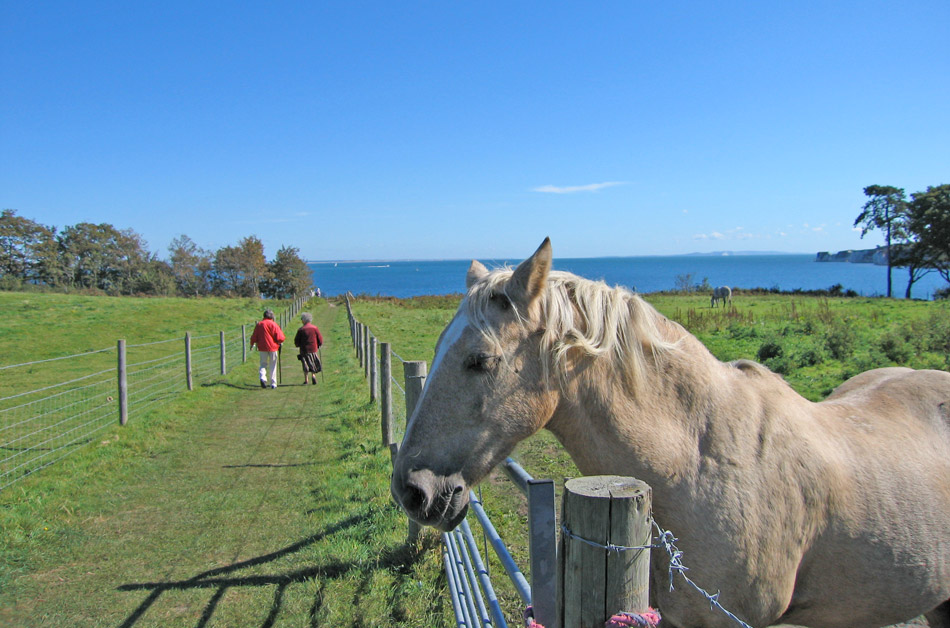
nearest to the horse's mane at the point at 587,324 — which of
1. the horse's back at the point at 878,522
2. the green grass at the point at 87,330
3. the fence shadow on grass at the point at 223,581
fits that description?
the horse's back at the point at 878,522

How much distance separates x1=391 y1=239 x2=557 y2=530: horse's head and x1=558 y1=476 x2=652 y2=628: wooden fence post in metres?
0.49

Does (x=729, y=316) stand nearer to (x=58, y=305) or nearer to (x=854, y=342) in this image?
(x=854, y=342)

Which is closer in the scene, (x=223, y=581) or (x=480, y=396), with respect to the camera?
(x=480, y=396)

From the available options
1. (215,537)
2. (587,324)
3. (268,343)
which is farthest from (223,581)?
(268,343)

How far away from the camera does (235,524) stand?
5414 millimetres

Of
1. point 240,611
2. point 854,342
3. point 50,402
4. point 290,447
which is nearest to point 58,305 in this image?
point 50,402

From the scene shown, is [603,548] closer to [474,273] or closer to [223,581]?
[474,273]

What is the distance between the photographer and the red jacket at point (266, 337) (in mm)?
11914

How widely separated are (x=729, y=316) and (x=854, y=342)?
315 inches

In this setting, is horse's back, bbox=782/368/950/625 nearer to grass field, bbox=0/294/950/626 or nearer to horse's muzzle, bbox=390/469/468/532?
horse's muzzle, bbox=390/469/468/532

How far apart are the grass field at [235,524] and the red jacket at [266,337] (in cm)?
167

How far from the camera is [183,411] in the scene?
9.55 meters

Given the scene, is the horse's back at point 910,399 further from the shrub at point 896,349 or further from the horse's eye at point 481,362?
the shrub at point 896,349

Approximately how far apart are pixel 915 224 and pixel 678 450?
166 feet
